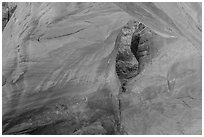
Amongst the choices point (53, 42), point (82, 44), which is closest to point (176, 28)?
point (82, 44)

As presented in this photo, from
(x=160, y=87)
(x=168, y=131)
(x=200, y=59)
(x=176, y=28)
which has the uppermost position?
(x=176, y=28)

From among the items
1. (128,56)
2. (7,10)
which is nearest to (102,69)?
(128,56)

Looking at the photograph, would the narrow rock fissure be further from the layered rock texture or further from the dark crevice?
the dark crevice

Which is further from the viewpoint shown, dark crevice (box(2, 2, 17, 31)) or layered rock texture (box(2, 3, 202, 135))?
dark crevice (box(2, 2, 17, 31))

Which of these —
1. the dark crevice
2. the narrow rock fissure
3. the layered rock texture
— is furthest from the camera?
the dark crevice

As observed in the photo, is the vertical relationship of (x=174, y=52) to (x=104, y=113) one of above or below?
above

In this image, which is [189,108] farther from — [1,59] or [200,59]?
[1,59]

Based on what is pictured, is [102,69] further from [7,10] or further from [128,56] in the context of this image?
[7,10]

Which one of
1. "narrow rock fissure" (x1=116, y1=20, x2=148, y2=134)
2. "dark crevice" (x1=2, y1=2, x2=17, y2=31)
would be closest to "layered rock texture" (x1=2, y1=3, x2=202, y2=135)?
"narrow rock fissure" (x1=116, y1=20, x2=148, y2=134)
